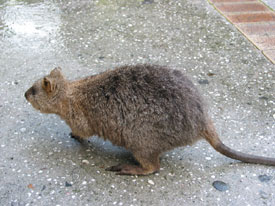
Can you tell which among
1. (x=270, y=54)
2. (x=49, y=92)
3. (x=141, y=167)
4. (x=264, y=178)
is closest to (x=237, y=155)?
(x=264, y=178)

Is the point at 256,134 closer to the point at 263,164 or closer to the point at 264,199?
the point at 263,164

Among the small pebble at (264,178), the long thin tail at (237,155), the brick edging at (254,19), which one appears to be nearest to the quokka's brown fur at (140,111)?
the long thin tail at (237,155)

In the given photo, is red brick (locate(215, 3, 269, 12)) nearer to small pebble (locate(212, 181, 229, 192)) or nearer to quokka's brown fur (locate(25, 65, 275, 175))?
quokka's brown fur (locate(25, 65, 275, 175))

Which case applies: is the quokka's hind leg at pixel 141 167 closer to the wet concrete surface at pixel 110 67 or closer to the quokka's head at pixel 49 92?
the wet concrete surface at pixel 110 67

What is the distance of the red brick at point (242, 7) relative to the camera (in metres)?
5.82

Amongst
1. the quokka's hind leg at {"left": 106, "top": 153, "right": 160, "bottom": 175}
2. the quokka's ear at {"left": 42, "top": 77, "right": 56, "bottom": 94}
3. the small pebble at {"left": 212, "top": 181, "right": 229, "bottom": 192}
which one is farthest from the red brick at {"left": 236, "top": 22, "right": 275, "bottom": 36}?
the quokka's ear at {"left": 42, "top": 77, "right": 56, "bottom": 94}

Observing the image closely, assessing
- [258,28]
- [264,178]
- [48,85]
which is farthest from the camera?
[258,28]

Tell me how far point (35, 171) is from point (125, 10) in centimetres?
340

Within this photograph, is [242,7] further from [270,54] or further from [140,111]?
[140,111]

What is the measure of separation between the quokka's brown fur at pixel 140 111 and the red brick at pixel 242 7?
3107 millimetres

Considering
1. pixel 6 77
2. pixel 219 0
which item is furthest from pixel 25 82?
pixel 219 0

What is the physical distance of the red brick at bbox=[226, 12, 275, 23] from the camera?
5.54m

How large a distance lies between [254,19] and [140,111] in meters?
3.30

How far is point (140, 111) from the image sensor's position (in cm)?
302
